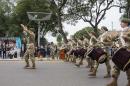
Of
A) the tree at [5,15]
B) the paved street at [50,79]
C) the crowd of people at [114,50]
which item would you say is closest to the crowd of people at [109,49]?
the crowd of people at [114,50]

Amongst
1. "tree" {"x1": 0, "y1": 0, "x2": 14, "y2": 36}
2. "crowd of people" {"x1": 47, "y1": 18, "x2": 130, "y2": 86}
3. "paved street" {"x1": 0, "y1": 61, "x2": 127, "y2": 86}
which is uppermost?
"tree" {"x1": 0, "y1": 0, "x2": 14, "y2": 36}

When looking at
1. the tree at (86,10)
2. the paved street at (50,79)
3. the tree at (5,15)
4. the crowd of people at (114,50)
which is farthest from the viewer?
the tree at (5,15)

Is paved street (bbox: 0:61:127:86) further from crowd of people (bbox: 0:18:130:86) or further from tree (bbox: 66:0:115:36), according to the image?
tree (bbox: 66:0:115:36)

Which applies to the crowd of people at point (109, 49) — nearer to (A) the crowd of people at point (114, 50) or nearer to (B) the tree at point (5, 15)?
(A) the crowd of people at point (114, 50)

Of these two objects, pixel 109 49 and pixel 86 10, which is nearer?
pixel 109 49

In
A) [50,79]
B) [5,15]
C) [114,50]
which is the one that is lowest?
[50,79]

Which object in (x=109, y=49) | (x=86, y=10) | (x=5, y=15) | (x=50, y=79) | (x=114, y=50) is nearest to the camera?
(x=114, y=50)

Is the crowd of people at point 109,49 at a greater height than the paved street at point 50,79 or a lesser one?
greater

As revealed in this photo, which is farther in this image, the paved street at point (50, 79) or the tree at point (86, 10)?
the tree at point (86, 10)

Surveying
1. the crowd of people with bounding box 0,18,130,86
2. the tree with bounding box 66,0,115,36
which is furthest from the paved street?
the tree with bounding box 66,0,115,36

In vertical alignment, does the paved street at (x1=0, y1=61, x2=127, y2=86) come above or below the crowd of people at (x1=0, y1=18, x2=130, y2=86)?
below

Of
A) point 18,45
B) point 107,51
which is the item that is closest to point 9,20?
point 18,45

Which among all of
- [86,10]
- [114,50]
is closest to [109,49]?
[114,50]

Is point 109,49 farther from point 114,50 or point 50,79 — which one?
point 50,79
